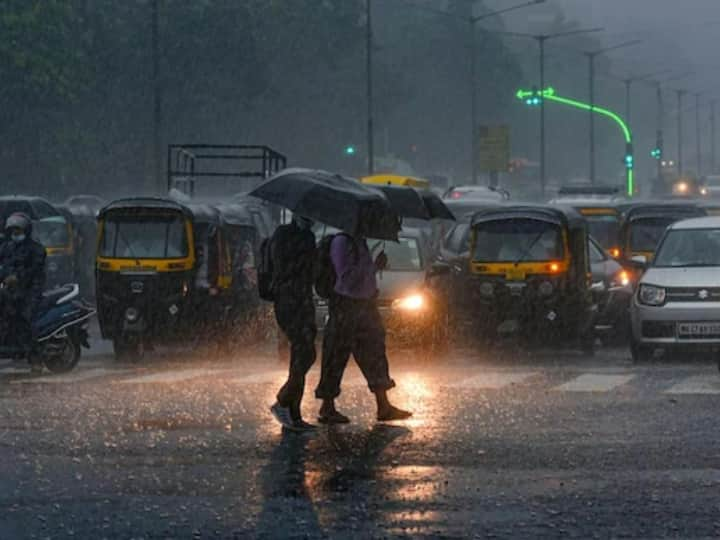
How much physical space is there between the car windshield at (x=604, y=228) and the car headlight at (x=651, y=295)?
1200 cm

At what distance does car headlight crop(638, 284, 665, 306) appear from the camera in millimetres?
23031

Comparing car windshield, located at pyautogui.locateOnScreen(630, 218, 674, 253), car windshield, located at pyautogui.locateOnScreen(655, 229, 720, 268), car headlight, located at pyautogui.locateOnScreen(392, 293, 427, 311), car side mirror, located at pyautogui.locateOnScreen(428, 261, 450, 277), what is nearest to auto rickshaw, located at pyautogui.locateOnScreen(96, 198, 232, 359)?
car headlight, located at pyautogui.locateOnScreen(392, 293, 427, 311)

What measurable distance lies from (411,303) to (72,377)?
559 centimetres

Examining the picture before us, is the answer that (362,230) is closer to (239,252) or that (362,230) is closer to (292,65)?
(239,252)

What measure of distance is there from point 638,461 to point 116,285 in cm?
1259

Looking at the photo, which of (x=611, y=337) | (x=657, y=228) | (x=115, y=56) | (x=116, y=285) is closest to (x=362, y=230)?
(x=116, y=285)

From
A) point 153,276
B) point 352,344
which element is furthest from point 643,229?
point 352,344

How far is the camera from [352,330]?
1548 centimetres

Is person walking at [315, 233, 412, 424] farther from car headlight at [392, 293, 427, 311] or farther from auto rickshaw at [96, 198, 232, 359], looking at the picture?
car headlight at [392, 293, 427, 311]

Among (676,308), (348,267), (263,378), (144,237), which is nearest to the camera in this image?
(348,267)

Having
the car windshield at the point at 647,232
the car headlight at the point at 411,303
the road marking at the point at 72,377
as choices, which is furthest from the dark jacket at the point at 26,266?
the car windshield at the point at 647,232

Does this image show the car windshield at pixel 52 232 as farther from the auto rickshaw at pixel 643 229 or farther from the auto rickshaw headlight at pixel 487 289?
the auto rickshaw headlight at pixel 487 289

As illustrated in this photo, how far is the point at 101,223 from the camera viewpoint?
976 inches

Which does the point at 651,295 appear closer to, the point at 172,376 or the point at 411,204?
the point at 172,376
